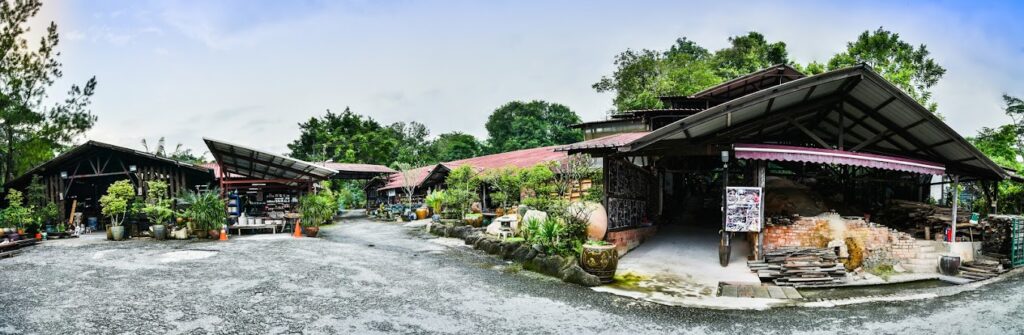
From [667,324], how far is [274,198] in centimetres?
2084

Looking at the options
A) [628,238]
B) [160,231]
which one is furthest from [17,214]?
[628,238]

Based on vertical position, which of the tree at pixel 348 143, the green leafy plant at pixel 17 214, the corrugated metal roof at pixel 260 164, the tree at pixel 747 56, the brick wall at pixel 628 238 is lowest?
the brick wall at pixel 628 238

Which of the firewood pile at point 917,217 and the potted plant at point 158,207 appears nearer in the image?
A: the firewood pile at point 917,217

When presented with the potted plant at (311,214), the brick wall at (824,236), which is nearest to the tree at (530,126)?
the potted plant at (311,214)

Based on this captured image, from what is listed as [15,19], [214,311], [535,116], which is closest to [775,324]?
[214,311]

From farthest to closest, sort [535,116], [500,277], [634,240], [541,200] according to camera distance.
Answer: [535,116] → [541,200] → [634,240] → [500,277]

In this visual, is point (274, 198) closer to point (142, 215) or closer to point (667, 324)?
point (142, 215)

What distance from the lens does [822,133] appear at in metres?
12.7

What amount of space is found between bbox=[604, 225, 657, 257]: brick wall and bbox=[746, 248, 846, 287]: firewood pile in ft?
8.65

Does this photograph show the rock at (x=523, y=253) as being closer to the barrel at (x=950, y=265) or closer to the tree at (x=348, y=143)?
the barrel at (x=950, y=265)

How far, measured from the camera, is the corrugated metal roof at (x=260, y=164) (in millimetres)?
15008

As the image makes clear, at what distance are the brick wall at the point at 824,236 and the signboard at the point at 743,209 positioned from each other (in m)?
0.56

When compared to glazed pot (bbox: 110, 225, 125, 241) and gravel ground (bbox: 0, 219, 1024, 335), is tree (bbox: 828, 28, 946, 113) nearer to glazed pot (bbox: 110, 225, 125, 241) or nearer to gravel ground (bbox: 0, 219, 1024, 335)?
gravel ground (bbox: 0, 219, 1024, 335)

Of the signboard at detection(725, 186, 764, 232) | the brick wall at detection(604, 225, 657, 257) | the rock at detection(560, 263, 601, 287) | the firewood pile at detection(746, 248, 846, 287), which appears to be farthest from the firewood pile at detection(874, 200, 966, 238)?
the rock at detection(560, 263, 601, 287)
